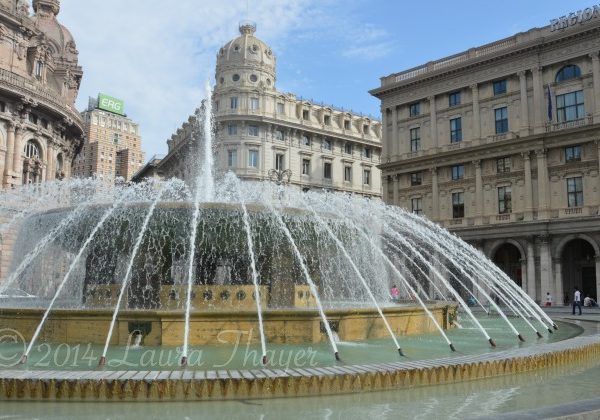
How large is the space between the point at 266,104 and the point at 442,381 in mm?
57174

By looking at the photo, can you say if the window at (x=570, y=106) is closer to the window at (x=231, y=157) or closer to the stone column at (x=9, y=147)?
the window at (x=231, y=157)

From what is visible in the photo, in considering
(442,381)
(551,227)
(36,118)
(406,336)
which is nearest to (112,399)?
(442,381)

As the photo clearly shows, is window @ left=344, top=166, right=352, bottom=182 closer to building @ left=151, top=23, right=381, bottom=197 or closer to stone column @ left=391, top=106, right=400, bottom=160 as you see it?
building @ left=151, top=23, right=381, bottom=197

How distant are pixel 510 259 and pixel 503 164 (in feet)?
23.8

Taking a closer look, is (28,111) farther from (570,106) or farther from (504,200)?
(570,106)

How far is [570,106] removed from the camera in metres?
39.2

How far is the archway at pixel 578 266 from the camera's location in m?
39.5

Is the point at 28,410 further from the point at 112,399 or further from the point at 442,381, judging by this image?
the point at 442,381

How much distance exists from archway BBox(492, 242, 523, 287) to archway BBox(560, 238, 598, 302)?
133 inches

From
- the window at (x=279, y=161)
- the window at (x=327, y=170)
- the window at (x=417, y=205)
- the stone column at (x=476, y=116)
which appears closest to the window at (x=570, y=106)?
the stone column at (x=476, y=116)

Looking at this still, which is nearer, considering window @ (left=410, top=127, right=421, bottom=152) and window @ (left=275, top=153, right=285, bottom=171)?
window @ (left=410, top=127, right=421, bottom=152)

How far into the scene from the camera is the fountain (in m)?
7.12

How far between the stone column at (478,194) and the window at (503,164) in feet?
4.61

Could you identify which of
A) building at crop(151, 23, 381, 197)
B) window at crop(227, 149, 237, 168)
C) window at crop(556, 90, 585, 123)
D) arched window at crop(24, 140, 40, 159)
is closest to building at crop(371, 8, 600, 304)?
window at crop(556, 90, 585, 123)
